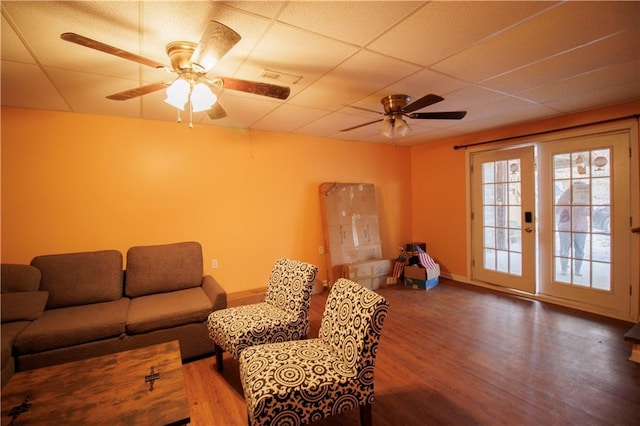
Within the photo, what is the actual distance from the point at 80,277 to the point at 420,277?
13.5ft

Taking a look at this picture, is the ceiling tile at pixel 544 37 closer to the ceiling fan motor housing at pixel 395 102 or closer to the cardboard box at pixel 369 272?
the ceiling fan motor housing at pixel 395 102

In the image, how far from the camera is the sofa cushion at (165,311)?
94.0 inches

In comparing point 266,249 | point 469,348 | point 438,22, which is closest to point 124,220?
point 266,249

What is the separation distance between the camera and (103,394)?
1.48 m

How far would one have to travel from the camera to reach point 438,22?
5.48ft

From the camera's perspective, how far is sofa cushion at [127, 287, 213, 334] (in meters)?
2.39

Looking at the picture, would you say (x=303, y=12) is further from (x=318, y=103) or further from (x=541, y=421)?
(x=541, y=421)

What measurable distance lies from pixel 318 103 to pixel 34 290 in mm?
3013

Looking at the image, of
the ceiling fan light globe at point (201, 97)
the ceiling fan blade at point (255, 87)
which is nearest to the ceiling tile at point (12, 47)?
the ceiling fan light globe at point (201, 97)

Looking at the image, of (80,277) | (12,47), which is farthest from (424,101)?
(80,277)

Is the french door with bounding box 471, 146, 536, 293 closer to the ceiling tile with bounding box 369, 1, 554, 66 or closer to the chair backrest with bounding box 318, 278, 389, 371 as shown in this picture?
the ceiling tile with bounding box 369, 1, 554, 66

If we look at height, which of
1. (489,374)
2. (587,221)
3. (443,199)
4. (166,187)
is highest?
(166,187)

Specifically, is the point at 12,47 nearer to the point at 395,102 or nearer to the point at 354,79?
the point at 354,79

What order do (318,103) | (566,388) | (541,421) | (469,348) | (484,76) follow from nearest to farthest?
(541,421)
(566,388)
(484,76)
(469,348)
(318,103)
